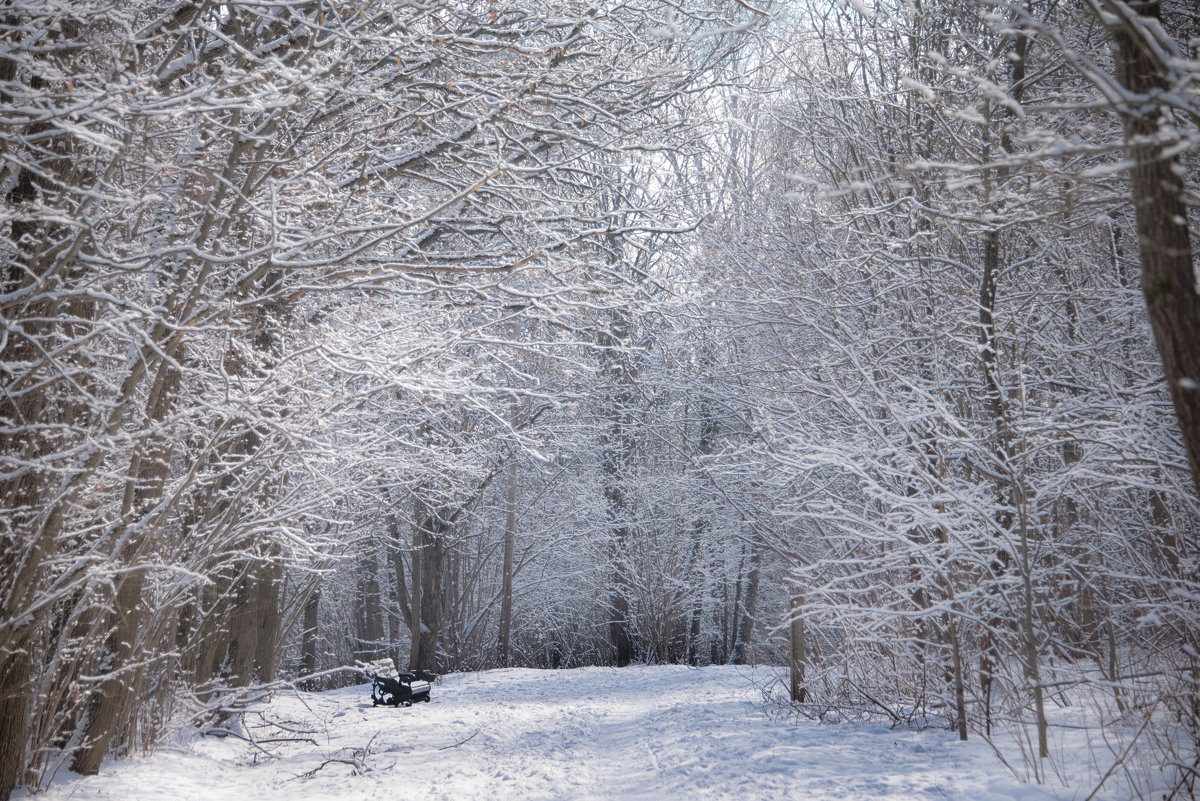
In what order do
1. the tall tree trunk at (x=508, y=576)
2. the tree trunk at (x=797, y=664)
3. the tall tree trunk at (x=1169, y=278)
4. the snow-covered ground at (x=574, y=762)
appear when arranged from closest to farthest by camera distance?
the tall tree trunk at (x=1169, y=278) → the snow-covered ground at (x=574, y=762) → the tree trunk at (x=797, y=664) → the tall tree trunk at (x=508, y=576)

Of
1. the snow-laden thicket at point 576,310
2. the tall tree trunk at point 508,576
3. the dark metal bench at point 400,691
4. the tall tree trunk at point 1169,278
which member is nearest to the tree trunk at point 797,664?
the snow-laden thicket at point 576,310

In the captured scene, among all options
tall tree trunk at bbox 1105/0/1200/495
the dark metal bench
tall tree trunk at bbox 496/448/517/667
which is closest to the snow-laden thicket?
tall tree trunk at bbox 1105/0/1200/495

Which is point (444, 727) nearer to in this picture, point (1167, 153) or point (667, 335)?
point (1167, 153)

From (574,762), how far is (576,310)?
3929mm

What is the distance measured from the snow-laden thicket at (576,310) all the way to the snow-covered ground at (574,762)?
1.35ft

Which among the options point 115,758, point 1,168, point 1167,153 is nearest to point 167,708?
point 115,758

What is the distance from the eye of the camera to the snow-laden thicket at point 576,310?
3.90m

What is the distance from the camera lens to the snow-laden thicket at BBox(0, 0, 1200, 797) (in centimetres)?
390

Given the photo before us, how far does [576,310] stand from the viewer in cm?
709

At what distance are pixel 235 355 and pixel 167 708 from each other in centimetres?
302

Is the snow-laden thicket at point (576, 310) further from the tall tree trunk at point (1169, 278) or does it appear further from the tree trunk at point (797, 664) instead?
the tree trunk at point (797, 664)

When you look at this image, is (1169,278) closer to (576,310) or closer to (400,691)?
(576,310)

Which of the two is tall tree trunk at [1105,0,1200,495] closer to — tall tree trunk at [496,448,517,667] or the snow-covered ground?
the snow-covered ground

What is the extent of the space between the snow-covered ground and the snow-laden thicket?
1.35 ft
